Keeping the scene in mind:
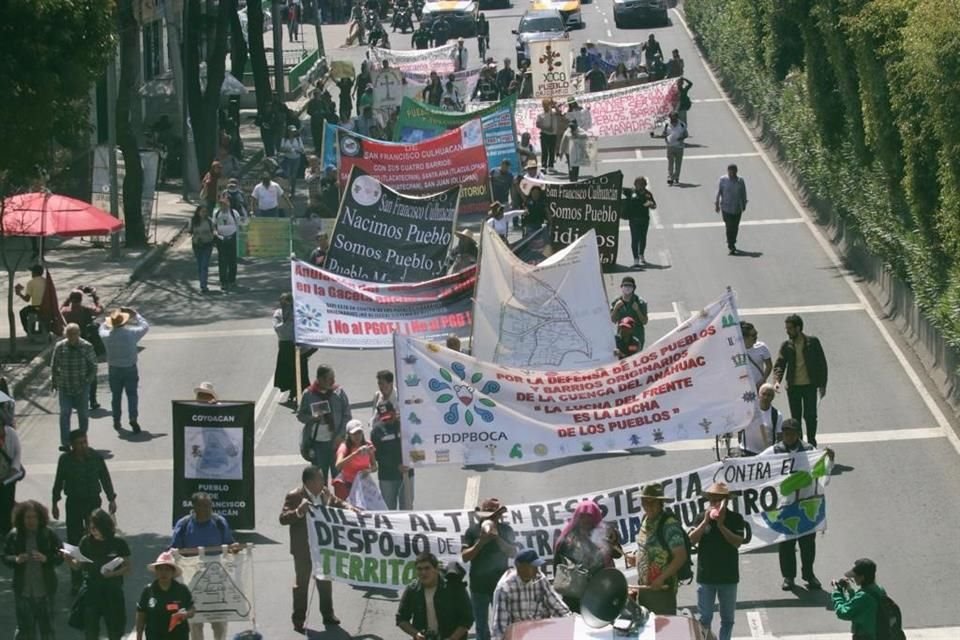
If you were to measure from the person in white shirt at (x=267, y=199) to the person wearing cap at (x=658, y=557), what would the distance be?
2042 centimetres

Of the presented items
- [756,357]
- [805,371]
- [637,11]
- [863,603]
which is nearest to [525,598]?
[863,603]

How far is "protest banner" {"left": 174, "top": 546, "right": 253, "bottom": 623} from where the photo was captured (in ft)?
48.6

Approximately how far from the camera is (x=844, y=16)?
28234 millimetres

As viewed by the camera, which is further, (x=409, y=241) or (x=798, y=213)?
(x=798, y=213)

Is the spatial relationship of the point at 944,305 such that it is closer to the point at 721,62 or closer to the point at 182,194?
the point at 182,194

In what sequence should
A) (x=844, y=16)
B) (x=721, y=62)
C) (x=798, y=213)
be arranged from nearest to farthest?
1. (x=844, y=16)
2. (x=798, y=213)
3. (x=721, y=62)

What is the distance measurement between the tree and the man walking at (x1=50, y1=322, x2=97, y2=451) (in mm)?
1906

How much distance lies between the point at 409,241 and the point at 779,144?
17390mm

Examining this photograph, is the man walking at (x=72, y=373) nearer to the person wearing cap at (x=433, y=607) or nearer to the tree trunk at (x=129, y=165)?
the person wearing cap at (x=433, y=607)

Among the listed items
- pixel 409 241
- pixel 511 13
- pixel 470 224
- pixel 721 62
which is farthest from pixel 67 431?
pixel 511 13

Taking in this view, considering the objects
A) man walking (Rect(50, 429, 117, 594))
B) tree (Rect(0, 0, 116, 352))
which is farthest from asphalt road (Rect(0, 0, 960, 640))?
tree (Rect(0, 0, 116, 352))

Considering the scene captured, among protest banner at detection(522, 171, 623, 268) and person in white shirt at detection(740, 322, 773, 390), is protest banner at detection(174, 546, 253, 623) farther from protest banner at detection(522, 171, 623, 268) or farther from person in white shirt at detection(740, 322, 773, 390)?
protest banner at detection(522, 171, 623, 268)

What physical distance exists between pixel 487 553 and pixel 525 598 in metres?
1.57

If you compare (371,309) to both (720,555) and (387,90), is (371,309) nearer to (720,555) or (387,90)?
(720,555)
